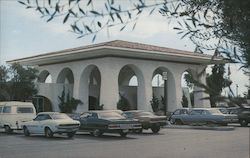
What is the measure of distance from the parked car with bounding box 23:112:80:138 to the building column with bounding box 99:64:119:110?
20.8m

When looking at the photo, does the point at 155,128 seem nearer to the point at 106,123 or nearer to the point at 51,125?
the point at 106,123

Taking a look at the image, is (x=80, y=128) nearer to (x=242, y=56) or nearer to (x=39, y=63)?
(x=242, y=56)

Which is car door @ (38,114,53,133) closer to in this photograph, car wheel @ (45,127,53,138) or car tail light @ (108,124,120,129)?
car wheel @ (45,127,53,138)

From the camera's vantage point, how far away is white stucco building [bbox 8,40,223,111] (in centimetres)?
4798

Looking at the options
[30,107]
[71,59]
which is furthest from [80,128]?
[71,59]

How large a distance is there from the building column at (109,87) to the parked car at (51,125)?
20847mm

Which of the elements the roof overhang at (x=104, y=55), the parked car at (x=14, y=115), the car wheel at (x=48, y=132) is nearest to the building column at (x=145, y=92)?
the roof overhang at (x=104, y=55)

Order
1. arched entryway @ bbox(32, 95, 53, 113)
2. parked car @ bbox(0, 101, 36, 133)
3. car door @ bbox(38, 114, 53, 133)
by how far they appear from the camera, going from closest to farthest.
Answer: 1. car door @ bbox(38, 114, 53, 133)
2. parked car @ bbox(0, 101, 36, 133)
3. arched entryway @ bbox(32, 95, 53, 113)

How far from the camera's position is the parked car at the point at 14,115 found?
29631 millimetres

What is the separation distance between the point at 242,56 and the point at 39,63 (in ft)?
182

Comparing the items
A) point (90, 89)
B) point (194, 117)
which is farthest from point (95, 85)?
point (194, 117)

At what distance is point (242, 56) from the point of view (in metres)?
3.72

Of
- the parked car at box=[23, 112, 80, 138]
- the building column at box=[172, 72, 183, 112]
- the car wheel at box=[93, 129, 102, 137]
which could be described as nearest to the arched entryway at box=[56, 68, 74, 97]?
the building column at box=[172, 72, 183, 112]

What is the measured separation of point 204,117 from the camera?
35.5 metres
